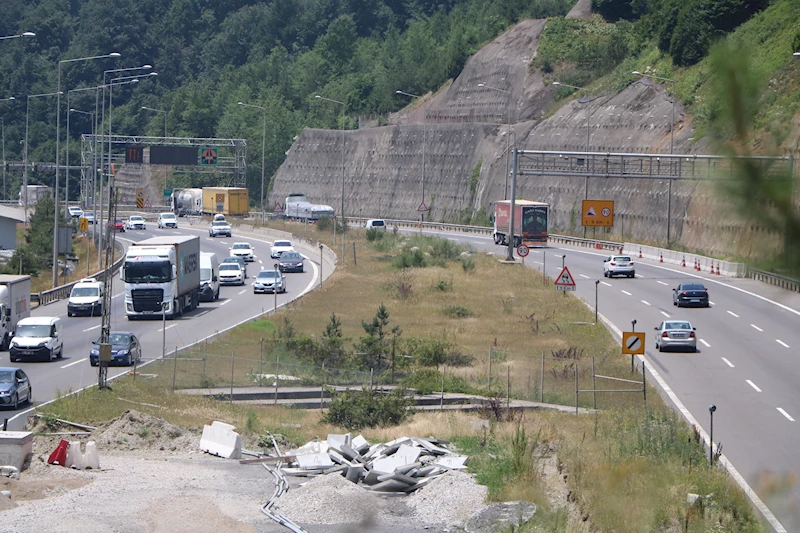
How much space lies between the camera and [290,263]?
68562 millimetres

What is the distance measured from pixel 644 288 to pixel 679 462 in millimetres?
35451

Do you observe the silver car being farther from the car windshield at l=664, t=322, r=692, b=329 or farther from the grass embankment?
the grass embankment

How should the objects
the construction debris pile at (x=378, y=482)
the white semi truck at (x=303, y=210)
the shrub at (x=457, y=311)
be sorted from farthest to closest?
the white semi truck at (x=303, y=210) < the shrub at (x=457, y=311) < the construction debris pile at (x=378, y=482)

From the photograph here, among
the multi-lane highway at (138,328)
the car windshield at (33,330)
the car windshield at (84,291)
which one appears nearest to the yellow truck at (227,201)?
the multi-lane highway at (138,328)

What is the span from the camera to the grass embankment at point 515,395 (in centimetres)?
1819

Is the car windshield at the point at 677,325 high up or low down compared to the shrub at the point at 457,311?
up

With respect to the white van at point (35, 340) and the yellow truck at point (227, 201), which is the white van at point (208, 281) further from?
the yellow truck at point (227, 201)

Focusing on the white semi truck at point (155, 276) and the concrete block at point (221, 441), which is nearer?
the concrete block at point (221, 441)

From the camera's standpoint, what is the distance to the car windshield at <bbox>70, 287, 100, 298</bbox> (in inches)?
1900

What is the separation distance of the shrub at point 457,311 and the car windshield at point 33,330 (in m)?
18.2

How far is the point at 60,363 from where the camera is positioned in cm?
3516

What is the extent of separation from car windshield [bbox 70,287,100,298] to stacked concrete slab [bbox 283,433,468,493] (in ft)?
87.1

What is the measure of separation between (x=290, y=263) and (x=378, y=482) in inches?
1841

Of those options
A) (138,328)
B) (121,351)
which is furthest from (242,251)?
(121,351)
